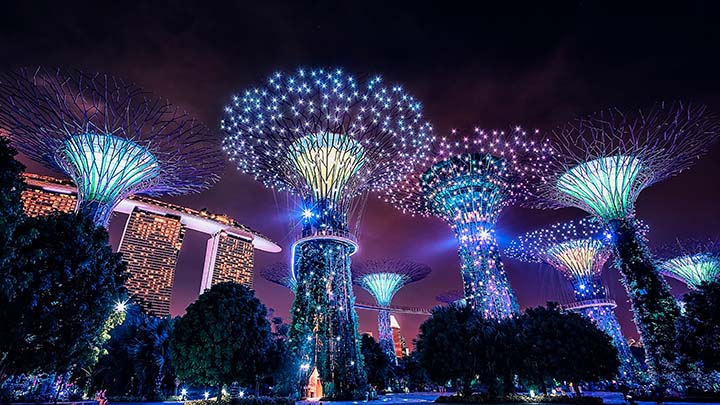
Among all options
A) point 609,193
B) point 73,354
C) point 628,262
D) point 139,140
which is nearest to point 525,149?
point 609,193

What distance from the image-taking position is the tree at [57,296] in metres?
14.6

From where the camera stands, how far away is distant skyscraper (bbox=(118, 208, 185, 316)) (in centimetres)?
10750

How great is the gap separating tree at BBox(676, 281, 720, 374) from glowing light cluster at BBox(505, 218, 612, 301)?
84.2 ft

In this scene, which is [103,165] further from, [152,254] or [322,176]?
[152,254]

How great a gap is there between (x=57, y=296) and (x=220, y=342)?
36.0 feet

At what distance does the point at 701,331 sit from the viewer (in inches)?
941

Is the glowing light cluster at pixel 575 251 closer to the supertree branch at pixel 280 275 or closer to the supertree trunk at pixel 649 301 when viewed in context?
the supertree trunk at pixel 649 301

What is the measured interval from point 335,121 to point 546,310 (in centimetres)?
2172

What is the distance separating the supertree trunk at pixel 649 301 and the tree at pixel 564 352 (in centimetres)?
338

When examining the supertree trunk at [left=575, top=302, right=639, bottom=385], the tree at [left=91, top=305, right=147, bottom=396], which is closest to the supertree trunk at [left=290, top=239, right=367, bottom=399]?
the tree at [left=91, top=305, right=147, bottom=396]

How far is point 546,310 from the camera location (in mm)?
28750

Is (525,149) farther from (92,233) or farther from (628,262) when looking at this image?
(92,233)

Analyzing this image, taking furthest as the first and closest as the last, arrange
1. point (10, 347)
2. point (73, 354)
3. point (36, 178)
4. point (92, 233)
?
1. point (36, 178)
2. point (92, 233)
3. point (73, 354)
4. point (10, 347)

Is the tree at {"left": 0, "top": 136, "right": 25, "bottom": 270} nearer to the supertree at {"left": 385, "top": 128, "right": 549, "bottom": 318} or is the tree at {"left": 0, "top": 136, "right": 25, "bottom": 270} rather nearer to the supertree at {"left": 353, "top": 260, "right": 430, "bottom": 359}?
the supertree at {"left": 385, "top": 128, "right": 549, "bottom": 318}
